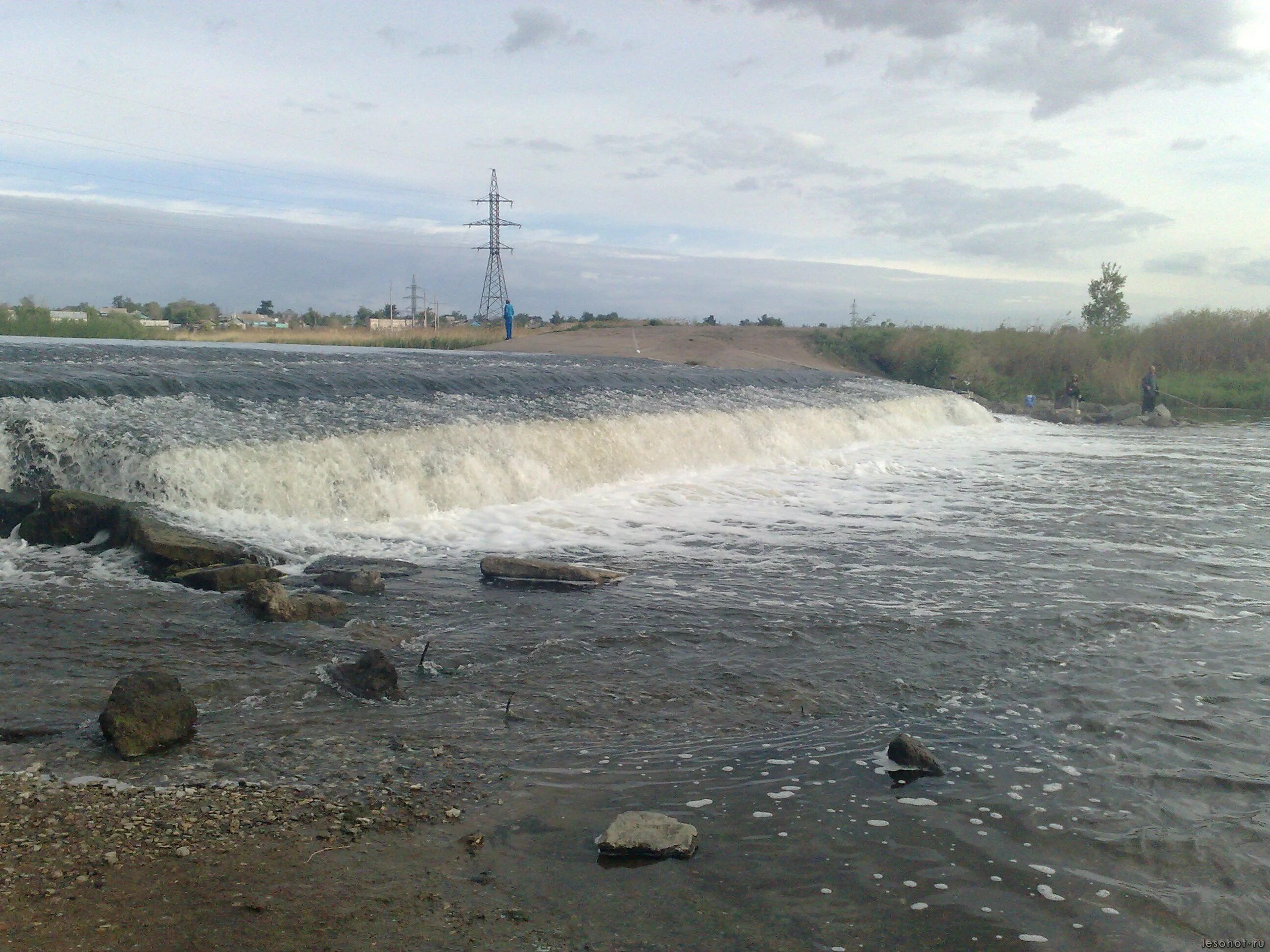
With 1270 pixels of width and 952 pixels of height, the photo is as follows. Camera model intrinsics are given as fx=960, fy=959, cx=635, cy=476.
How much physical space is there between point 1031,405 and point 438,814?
3501 cm

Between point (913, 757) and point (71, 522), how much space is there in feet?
→ 23.7

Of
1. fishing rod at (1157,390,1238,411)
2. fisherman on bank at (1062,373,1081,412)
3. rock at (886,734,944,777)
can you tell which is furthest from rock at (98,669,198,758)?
fishing rod at (1157,390,1238,411)

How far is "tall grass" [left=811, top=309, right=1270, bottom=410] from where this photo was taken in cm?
3859

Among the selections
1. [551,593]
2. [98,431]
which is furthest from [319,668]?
[98,431]

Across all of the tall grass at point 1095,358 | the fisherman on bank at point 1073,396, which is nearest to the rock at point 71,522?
the fisherman on bank at point 1073,396

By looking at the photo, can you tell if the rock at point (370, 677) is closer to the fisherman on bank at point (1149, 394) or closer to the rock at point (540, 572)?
the rock at point (540, 572)

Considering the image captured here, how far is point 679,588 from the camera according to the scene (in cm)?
821

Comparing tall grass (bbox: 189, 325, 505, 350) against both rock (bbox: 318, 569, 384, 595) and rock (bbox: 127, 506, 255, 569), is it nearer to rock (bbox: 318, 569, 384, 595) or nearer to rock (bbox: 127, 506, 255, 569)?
rock (bbox: 127, 506, 255, 569)

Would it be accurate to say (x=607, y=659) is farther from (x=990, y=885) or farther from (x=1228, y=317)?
(x=1228, y=317)

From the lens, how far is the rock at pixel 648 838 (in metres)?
3.81

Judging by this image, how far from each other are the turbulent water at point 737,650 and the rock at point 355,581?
22 cm

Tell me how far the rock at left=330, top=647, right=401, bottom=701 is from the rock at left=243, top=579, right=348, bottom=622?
4.33 feet

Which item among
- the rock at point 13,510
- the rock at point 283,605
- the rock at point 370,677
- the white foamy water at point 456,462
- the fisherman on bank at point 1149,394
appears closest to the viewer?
the rock at point 370,677

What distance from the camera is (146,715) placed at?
456cm
